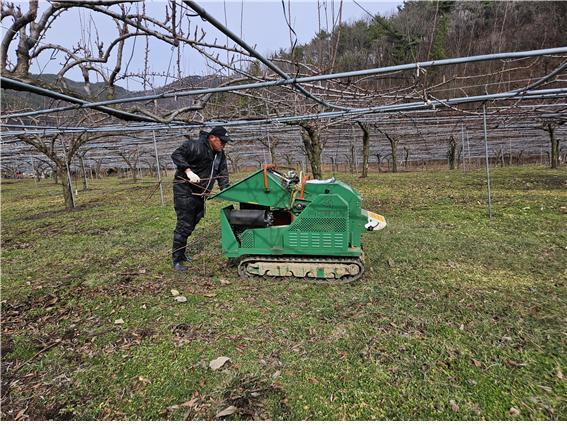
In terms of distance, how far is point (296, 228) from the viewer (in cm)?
383

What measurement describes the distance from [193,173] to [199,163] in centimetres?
25

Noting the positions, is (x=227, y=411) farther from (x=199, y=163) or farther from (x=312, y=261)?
(x=199, y=163)

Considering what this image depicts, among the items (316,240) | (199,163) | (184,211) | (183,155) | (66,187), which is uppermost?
(183,155)

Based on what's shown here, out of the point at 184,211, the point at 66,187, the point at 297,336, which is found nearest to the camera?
the point at 297,336

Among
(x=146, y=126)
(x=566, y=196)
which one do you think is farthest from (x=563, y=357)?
(x=566, y=196)

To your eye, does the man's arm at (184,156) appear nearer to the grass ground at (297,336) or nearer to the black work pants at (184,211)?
the black work pants at (184,211)

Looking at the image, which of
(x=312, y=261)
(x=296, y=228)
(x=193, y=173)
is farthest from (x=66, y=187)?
(x=312, y=261)

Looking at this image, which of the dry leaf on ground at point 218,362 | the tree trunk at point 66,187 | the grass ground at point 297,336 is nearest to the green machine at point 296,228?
the grass ground at point 297,336

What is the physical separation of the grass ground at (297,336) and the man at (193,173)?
0.67 meters

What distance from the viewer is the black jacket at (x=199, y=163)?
13.4ft

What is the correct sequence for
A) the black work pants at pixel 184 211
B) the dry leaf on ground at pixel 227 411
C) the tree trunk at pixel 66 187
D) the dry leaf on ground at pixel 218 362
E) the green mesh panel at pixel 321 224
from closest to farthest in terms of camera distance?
the dry leaf on ground at pixel 227 411 → the dry leaf on ground at pixel 218 362 → the green mesh panel at pixel 321 224 → the black work pants at pixel 184 211 → the tree trunk at pixel 66 187

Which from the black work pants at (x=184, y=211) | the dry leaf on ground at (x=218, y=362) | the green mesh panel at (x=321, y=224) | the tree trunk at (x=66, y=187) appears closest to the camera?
the dry leaf on ground at (x=218, y=362)

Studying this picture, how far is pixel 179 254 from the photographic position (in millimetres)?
4500

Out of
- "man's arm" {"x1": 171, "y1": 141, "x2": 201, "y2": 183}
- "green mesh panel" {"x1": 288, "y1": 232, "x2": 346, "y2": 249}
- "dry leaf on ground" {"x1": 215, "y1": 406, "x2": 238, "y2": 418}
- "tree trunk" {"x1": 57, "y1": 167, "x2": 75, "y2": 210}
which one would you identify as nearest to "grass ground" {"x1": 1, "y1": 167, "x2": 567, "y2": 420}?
"dry leaf on ground" {"x1": 215, "y1": 406, "x2": 238, "y2": 418}
